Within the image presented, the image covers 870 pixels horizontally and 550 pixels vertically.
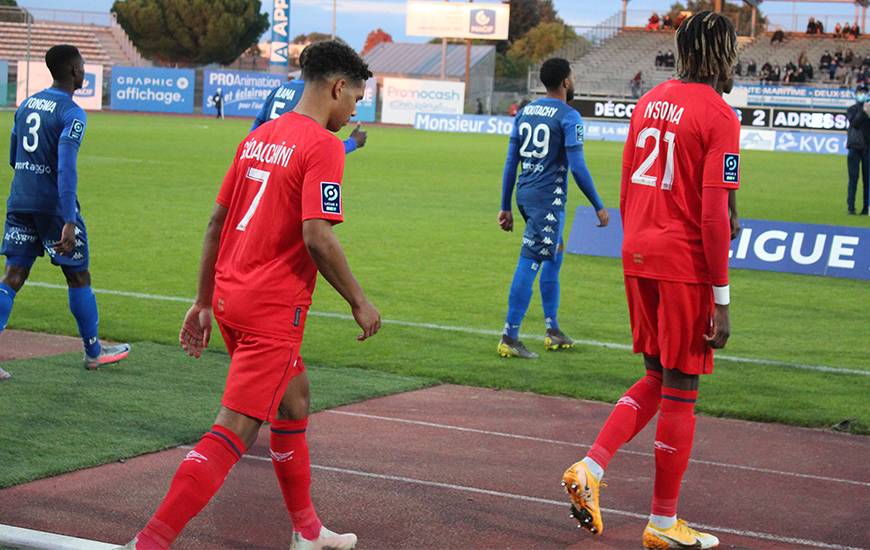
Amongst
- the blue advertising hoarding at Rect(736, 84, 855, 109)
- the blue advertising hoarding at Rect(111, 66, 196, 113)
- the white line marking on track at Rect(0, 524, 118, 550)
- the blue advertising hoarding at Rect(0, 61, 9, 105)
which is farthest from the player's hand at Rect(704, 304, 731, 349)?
the blue advertising hoarding at Rect(111, 66, 196, 113)

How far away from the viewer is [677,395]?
5105mm

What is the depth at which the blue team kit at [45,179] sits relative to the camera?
7.60 m

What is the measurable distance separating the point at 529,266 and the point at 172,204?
11.3 m

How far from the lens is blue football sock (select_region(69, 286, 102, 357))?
8117 millimetres

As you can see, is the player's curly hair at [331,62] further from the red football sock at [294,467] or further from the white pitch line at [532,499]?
the white pitch line at [532,499]

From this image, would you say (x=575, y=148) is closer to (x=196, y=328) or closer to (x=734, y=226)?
(x=734, y=226)

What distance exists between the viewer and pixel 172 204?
769 inches

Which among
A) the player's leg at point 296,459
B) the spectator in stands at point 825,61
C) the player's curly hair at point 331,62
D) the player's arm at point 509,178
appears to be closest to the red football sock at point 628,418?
the player's leg at point 296,459

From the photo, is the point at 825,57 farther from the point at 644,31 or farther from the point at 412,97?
the point at 412,97

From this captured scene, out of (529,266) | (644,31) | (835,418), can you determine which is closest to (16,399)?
(529,266)

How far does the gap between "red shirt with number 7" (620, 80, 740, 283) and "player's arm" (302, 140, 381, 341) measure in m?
1.38

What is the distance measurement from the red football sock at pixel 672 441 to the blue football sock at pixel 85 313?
4.38 metres

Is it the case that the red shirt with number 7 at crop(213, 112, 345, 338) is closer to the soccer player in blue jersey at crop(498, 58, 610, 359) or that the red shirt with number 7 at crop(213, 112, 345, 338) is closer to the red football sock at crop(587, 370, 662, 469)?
the red football sock at crop(587, 370, 662, 469)

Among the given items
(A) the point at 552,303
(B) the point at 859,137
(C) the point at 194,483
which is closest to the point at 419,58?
(B) the point at 859,137
